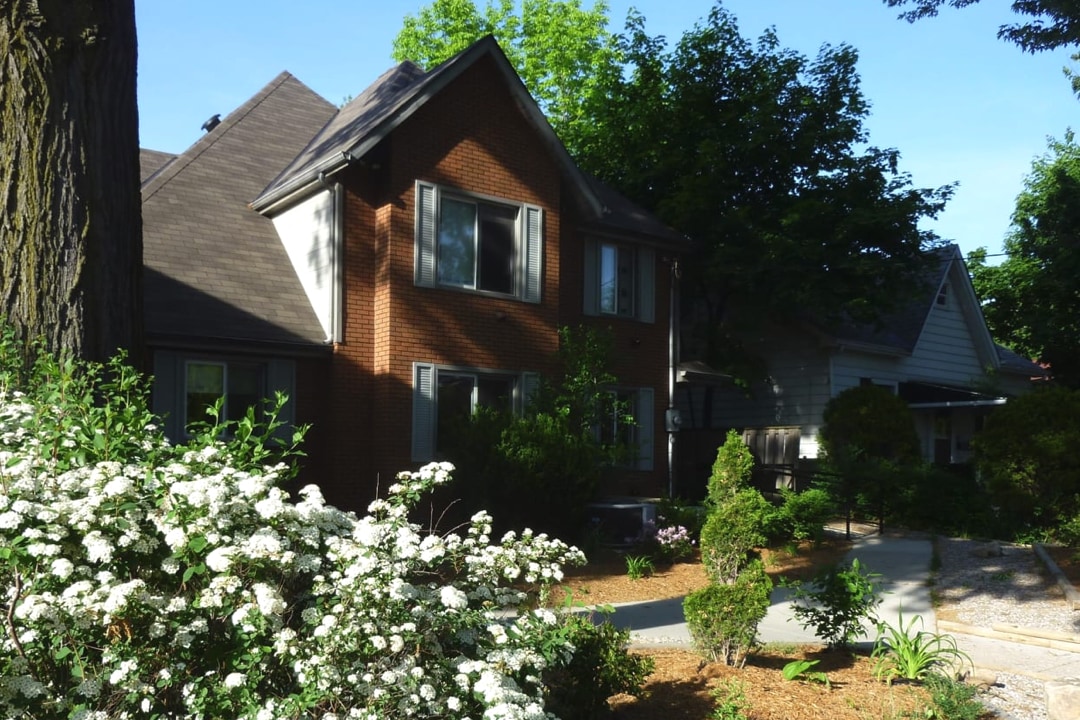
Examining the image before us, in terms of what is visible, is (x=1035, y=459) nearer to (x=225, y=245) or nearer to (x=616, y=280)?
(x=616, y=280)

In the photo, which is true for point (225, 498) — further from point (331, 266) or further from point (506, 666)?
point (331, 266)

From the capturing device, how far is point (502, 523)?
14656 mm

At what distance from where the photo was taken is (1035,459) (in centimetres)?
1658

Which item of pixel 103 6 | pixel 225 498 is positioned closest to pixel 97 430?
pixel 225 498

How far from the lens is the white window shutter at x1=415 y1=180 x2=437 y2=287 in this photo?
1567cm

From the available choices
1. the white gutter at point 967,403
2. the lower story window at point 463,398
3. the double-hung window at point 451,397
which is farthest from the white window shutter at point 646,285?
the white gutter at point 967,403

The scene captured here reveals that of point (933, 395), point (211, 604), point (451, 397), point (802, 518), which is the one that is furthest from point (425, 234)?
point (933, 395)

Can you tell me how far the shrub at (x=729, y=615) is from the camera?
696 cm

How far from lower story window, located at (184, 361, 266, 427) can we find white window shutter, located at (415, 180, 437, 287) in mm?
2909

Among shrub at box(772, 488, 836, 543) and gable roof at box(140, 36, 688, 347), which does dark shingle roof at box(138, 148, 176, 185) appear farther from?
shrub at box(772, 488, 836, 543)

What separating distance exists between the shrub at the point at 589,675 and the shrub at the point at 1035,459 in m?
13.0

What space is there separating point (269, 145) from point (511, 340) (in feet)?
23.0

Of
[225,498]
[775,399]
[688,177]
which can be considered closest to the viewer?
[225,498]

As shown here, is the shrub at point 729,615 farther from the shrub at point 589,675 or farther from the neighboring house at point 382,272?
the neighboring house at point 382,272
